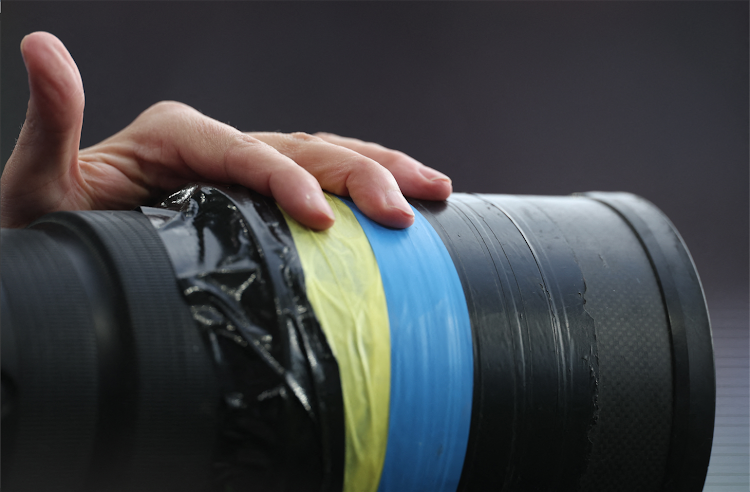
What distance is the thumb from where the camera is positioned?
0.59m

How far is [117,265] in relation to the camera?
517 mm

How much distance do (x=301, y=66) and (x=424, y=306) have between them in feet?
7.36

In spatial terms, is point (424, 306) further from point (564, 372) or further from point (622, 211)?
point (622, 211)

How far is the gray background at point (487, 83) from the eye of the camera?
8.19ft

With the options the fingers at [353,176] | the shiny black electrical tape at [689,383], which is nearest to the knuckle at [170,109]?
the fingers at [353,176]

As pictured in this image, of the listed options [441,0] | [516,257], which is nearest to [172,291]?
[516,257]

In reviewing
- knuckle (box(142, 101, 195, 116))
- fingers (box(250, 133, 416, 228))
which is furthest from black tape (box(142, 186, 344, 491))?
knuckle (box(142, 101, 195, 116))

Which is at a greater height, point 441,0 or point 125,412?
point 441,0

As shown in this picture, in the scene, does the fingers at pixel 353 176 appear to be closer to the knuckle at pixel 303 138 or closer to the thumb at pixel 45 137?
the knuckle at pixel 303 138

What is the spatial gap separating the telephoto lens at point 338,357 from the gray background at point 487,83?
2029mm

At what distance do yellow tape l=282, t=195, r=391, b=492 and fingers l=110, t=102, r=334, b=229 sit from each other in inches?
2.2

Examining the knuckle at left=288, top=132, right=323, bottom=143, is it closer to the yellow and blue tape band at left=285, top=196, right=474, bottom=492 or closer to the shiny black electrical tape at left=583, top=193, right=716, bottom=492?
the yellow and blue tape band at left=285, top=196, right=474, bottom=492

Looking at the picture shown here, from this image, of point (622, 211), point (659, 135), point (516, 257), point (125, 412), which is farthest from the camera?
point (659, 135)

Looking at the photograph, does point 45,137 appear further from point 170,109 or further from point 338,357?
point 338,357
